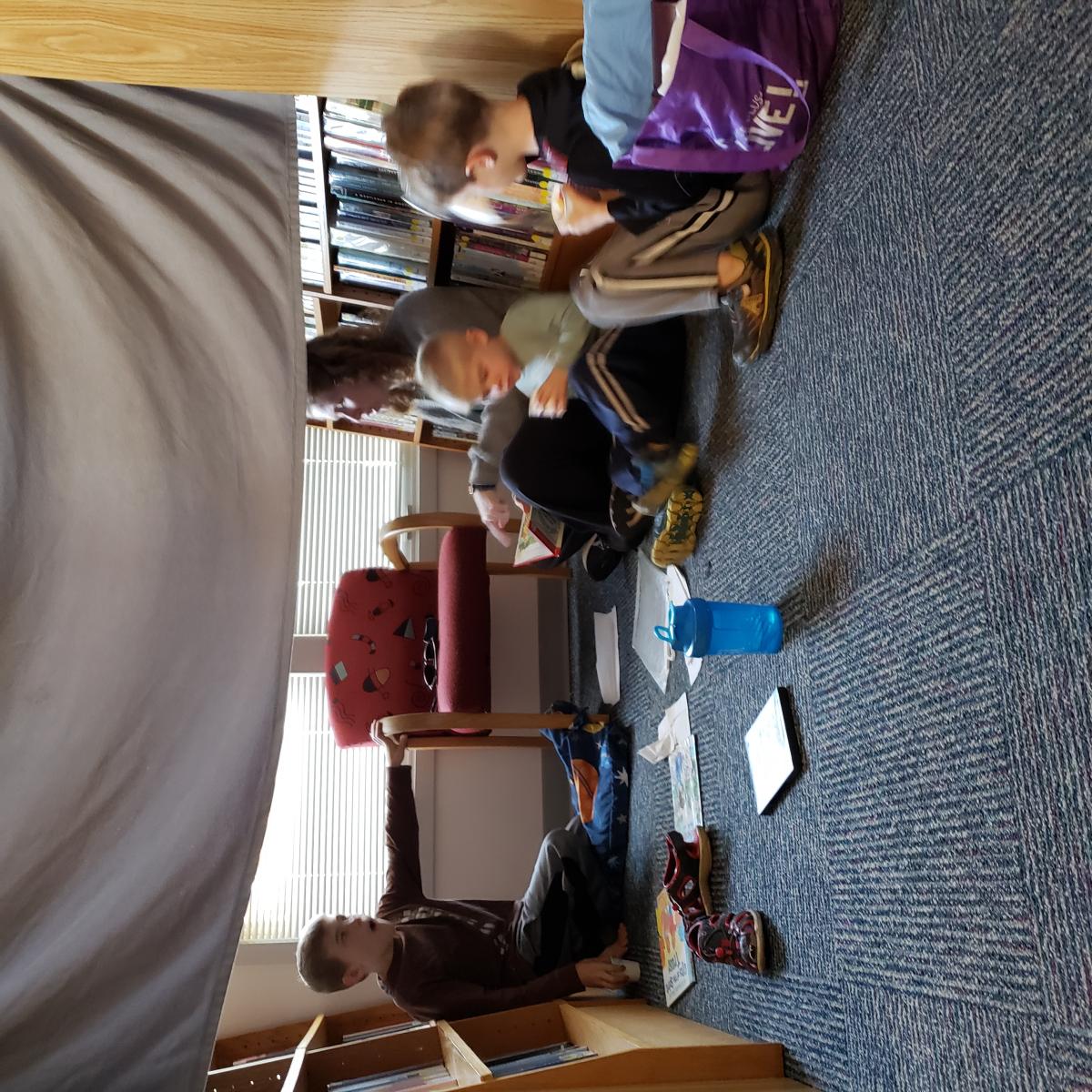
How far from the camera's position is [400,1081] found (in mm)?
1799

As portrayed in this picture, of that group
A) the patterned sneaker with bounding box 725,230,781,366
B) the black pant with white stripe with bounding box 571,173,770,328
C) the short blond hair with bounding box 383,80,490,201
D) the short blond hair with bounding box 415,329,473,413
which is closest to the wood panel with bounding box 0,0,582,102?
the short blond hair with bounding box 383,80,490,201

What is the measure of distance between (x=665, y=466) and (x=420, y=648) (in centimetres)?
113

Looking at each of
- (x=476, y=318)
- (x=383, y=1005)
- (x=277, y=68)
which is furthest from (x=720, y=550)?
(x=383, y=1005)

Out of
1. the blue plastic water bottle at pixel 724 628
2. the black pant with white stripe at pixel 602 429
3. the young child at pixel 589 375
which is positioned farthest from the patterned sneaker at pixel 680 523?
the blue plastic water bottle at pixel 724 628

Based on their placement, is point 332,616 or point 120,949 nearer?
point 120,949

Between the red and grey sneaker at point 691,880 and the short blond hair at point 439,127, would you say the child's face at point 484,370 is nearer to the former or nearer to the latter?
the short blond hair at point 439,127

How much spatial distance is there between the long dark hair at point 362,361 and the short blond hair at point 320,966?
47.5 inches

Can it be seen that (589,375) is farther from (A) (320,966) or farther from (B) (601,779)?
(A) (320,966)

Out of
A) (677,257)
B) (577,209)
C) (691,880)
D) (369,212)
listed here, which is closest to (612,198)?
(577,209)

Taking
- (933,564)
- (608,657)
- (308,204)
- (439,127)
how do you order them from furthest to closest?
(608,657), (308,204), (439,127), (933,564)

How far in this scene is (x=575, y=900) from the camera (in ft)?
7.34

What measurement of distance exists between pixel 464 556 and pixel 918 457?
5.11 ft

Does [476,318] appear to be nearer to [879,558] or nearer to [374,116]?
[374,116]

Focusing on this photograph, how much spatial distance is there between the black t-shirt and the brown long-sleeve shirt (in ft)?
5.16
